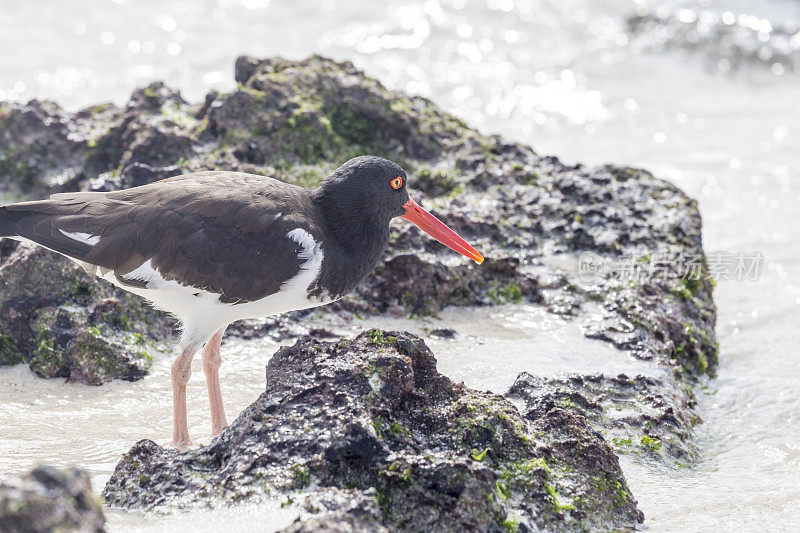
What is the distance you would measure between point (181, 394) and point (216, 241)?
0.91m

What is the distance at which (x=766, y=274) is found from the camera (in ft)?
26.1

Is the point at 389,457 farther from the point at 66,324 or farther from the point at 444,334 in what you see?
the point at 66,324

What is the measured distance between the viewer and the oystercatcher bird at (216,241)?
432 centimetres

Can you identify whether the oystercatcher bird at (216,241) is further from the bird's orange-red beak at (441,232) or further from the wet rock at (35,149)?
the wet rock at (35,149)

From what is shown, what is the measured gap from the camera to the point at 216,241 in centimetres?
432

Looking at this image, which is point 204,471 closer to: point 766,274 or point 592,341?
point 592,341

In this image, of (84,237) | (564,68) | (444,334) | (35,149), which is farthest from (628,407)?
(564,68)

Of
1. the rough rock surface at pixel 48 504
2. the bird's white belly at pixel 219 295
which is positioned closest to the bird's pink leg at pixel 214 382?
the bird's white belly at pixel 219 295

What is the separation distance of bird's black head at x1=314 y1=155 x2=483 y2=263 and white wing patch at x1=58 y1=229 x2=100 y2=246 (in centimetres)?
123

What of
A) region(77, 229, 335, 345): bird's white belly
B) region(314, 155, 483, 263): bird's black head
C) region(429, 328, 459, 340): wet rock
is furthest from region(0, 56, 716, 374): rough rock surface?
region(77, 229, 335, 345): bird's white belly

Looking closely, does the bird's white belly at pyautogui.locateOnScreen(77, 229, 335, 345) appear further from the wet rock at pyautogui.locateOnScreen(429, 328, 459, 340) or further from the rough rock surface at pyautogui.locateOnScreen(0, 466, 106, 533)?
the rough rock surface at pyautogui.locateOnScreen(0, 466, 106, 533)

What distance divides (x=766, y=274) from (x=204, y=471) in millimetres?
6308

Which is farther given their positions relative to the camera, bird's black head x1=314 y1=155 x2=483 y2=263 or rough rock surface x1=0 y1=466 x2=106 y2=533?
bird's black head x1=314 y1=155 x2=483 y2=263

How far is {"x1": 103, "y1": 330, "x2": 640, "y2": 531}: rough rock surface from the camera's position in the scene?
325cm
